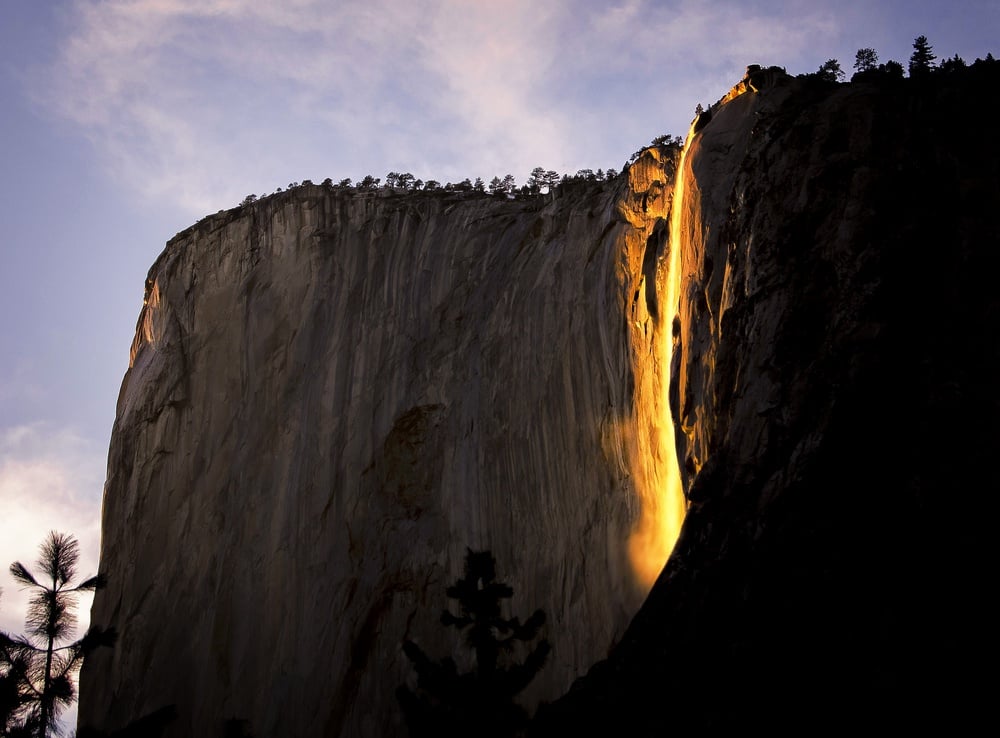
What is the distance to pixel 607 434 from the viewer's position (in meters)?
25.0

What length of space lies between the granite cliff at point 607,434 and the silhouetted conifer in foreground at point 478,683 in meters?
1.40

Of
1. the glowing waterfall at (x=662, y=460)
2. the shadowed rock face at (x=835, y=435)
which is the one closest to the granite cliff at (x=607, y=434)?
the shadowed rock face at (x=835, y=435)

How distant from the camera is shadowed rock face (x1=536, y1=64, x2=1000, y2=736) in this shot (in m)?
13.0

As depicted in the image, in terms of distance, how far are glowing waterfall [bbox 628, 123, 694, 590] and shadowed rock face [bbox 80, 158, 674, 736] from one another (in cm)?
36

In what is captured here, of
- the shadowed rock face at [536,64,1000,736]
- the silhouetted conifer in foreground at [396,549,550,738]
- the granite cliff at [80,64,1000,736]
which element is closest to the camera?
the shadowed rock face at [536,64,1000,736]

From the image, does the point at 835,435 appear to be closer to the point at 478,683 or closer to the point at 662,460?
the point at 478,683

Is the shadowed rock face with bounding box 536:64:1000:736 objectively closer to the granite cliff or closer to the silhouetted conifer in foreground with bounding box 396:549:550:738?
the granite cliff

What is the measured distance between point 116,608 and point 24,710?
16.1 meters

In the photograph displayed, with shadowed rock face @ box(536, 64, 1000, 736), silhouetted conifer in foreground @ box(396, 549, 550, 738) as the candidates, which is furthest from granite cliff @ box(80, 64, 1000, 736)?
silhouetted conifer in foreground @ box(396, 549, 550, 738)

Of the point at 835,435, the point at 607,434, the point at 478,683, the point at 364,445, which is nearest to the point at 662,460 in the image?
the point at 607,434

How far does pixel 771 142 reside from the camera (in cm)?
2011

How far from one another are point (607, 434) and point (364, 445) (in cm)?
795

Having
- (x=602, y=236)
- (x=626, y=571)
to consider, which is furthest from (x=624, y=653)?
(x=602, y=236)

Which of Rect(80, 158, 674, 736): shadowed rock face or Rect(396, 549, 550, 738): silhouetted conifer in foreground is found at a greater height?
Rect(80, 158, 674, 736): shadowed rock face
